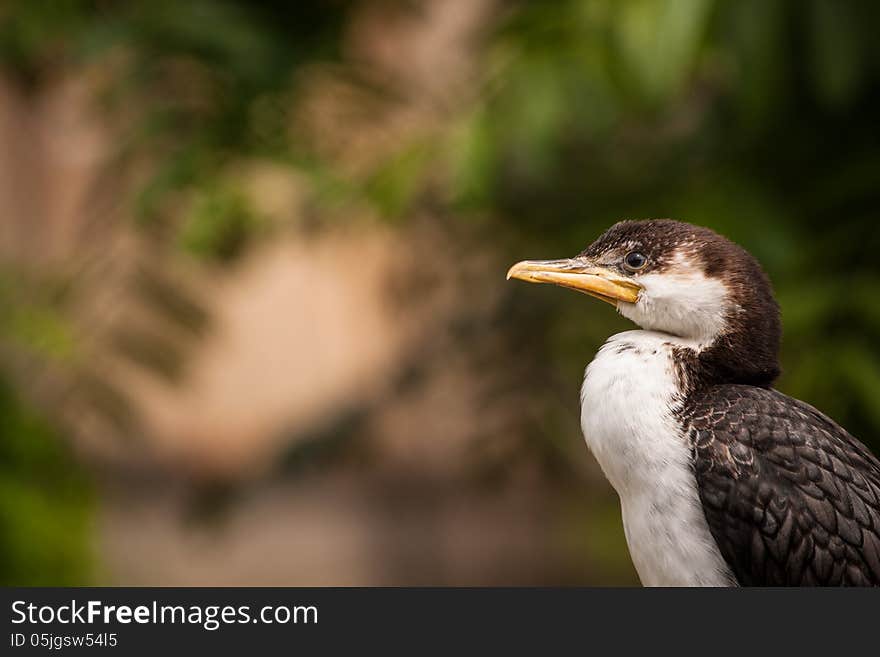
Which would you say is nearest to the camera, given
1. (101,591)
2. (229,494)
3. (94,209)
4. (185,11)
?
(101,591)

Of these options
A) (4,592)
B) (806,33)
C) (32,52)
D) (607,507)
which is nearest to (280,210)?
(32,52)

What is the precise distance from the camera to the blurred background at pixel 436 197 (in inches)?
46.1

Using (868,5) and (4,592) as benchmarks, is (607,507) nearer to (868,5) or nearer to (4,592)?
(868,5)

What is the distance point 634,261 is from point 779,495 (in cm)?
14

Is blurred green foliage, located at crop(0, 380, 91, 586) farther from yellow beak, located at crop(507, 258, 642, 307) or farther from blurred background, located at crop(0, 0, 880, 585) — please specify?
yellow beak, located at crop(507, 258, 642, 307)

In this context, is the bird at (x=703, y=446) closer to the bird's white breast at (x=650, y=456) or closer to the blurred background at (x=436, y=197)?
the bird's white breast at (x=650, y=456)

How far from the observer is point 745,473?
59 centimetres

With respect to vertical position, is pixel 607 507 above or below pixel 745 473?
above

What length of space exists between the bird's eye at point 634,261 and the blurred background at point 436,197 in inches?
18.5

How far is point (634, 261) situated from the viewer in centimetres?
60

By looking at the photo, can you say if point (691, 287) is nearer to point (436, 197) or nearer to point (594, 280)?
point (594, 280)

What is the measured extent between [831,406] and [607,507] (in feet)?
2.56

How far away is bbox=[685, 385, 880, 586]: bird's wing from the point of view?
1.92ft

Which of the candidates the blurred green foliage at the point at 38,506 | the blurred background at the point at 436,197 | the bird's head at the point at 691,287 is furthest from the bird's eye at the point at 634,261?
the blurred green foliage at the point at 38,506
